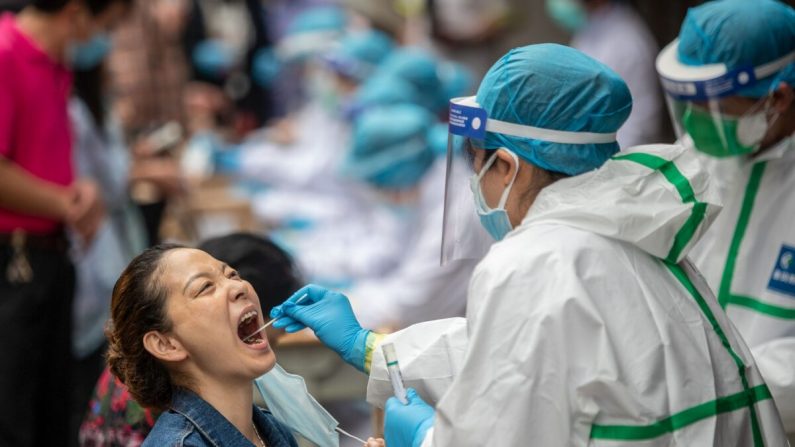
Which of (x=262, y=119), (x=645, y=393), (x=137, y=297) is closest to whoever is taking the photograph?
(x=645, y=393)

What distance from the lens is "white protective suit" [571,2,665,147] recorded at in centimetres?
639

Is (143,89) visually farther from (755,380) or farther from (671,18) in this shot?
(755,380)

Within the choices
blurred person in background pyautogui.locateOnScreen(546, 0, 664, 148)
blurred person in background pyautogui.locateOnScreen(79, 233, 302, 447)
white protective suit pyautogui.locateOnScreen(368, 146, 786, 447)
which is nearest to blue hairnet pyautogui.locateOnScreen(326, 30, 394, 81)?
blurred person in background pyautogui.locateOnScreen(546, 0, 664, 148)

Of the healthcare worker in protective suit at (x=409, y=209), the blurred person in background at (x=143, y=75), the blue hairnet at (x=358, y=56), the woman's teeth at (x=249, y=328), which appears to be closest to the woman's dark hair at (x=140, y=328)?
the woman's teeth at (x=249, y=328)

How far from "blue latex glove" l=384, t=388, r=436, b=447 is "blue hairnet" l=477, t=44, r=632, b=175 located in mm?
577

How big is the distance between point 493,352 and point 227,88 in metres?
8.87

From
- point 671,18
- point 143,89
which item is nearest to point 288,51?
point 143,89

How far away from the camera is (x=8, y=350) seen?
4.27m

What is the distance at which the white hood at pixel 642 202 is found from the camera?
2.57 metres

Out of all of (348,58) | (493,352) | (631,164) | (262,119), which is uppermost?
(631,164)

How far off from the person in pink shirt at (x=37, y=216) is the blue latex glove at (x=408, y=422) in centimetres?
196

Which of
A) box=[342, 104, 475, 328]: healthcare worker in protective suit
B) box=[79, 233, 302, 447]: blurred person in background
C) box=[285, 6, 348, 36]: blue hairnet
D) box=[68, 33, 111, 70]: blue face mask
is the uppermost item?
box=[79, 233, 302, 447]: blurred person in background

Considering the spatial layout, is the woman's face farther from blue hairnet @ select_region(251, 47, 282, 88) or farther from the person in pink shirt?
blue hairnet @ select_region(251, 47, 282, 88)

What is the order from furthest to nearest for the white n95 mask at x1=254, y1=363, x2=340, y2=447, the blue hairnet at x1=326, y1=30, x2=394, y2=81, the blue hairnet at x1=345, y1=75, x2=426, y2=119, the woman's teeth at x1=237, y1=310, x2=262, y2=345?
the blue hairnet at x1=326, y1=30, x2=394, y2=81 < the blue hairnet at x1=345, y1=75, x2=426, y2=119 < the white n95 mask at x1=254, y1=363, x2=340, y2=447 < the woman's teeth at x1=237, y1=310, x2=262, y2=345
